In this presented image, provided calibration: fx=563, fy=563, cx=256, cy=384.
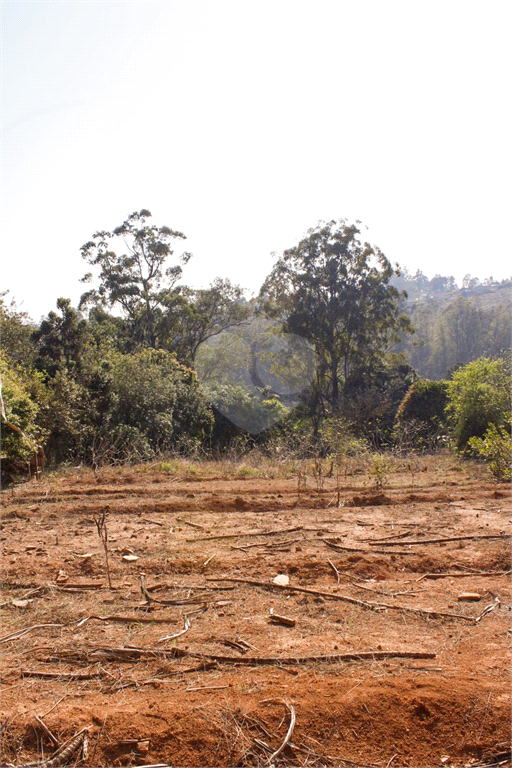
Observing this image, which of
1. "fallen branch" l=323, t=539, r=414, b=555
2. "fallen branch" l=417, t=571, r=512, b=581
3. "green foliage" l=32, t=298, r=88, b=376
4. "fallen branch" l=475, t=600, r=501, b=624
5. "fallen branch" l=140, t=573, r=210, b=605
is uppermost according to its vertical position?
"green foliage" l=32, t=298, r=88, b=376

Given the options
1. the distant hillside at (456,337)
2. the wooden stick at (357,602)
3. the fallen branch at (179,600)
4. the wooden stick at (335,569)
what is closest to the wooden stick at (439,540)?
the wooden stick at (335,569)

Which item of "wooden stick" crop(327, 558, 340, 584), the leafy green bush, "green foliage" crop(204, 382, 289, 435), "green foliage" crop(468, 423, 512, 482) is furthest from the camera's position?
"green foliage" crop(204, 382, 289, 435)

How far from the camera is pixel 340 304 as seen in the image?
23844 mm

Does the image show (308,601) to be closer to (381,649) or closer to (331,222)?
(381,649)

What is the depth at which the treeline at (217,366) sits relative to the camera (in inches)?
547

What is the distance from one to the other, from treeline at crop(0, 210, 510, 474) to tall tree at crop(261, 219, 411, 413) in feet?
Result: 0.16

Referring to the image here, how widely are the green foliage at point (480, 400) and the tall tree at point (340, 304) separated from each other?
9362 millimetres

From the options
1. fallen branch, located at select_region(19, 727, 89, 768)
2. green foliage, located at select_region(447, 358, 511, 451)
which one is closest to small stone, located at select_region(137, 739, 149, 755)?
fallen branch, located at select_region(19, 727, 89, 768)

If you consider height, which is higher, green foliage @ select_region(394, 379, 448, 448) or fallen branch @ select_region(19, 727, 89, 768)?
green foliage @ select_region(394, 379, 448, 448)

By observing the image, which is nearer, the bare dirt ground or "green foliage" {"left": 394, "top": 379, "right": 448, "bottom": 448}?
the bare dirt ground

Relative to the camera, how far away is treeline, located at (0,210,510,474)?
13.9 meters

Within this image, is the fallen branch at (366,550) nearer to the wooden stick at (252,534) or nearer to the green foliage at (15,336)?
the wooden stick at (252,534)

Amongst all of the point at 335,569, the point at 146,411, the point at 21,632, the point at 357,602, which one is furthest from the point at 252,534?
the point at 146,411

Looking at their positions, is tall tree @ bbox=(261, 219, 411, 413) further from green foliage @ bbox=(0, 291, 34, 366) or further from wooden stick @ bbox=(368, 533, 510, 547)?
wooden stick @ bbox=(368, 533, 510, 547)
